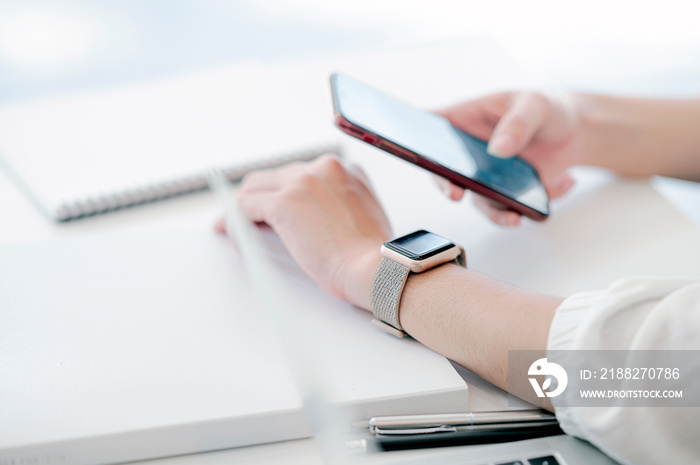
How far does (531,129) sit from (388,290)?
319mm

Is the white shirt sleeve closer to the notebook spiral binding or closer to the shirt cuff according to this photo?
the shirt cuff

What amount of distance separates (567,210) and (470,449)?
0.39 metres

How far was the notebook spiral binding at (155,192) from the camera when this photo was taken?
0.70m

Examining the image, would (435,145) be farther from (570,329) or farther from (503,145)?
(570,329)

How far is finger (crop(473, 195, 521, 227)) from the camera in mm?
688

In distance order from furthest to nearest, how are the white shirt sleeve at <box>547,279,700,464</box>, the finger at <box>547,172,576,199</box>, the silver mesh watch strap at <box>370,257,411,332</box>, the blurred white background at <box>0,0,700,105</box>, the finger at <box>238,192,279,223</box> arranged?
the blurred white background at <box>0,0,700,105</box>
the finger at <box>547,172,576,199</box>
the finger at <box>238,192,279,223</box>
the silver mesh watch strap at <box>370,257,411,332</box>
the white shirt sleeve at <box>547,279,700,464</box>

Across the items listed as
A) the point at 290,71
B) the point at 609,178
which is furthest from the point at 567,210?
the point at 290,71

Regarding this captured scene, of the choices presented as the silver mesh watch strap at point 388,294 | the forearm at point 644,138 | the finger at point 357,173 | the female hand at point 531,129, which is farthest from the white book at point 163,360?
the forearm at point 644,138

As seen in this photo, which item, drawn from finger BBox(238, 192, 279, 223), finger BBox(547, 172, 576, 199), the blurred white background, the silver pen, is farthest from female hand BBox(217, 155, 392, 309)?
the blurred white background

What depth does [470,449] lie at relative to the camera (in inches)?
17.8

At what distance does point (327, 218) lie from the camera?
0.62 m

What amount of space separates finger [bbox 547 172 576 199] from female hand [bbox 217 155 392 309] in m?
0.23

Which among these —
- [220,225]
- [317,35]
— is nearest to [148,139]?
[220,225]

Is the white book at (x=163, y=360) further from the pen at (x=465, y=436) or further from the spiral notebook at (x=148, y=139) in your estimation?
the spiral notebook at (x=148, y=139)
